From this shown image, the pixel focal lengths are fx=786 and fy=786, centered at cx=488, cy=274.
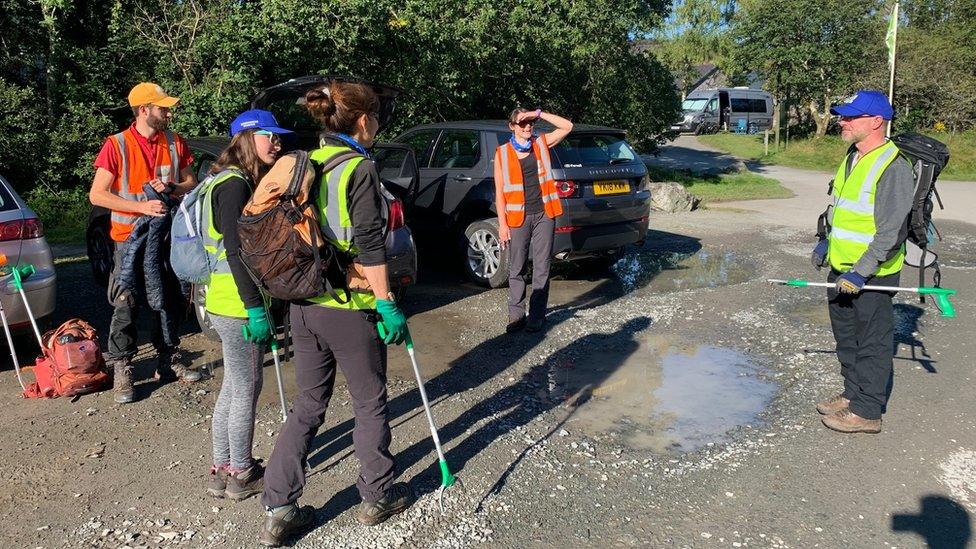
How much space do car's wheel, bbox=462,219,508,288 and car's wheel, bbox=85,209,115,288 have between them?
3.53 meters

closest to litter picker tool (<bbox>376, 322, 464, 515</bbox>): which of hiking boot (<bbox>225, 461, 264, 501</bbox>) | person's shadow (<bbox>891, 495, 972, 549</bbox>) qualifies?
hiking boot (<bbox>225, 461, 264, 501</bbox>)

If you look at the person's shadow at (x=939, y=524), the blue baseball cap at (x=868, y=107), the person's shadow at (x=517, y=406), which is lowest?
the person's shadow at (x=939, y=524)

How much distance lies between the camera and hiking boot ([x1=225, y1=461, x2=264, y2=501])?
12.8ft

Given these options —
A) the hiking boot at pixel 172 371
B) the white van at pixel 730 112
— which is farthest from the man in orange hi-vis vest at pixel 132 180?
the white van at pixel 730 112

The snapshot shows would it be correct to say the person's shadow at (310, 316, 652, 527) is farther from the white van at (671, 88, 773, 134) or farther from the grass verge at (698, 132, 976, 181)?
the white van at (671, 88, 773, 134)

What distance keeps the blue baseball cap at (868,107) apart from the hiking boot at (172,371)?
4.59 meters

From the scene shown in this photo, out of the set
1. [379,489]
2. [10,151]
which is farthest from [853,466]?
[10,151]

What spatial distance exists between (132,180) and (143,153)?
0.20 metres

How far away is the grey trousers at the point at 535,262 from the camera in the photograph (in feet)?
22.5

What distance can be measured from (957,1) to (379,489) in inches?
1367

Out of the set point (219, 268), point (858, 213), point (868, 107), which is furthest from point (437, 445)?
point (868, 107)

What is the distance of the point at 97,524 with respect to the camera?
146 inches

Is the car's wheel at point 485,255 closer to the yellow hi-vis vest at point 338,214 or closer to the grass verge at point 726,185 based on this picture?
the yellow hi-vis vest at point 338,214

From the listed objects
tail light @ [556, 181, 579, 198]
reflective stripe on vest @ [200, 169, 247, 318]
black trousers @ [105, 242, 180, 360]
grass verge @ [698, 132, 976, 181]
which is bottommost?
grass verge @ [698, 132, 976, 181]
